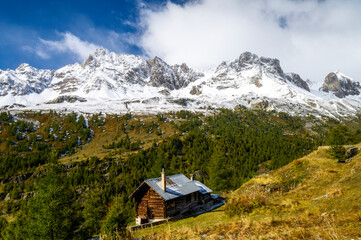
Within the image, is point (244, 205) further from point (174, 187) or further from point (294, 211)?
point (174, 187)

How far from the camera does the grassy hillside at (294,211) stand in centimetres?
863

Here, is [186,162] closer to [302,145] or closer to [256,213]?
[302,145]

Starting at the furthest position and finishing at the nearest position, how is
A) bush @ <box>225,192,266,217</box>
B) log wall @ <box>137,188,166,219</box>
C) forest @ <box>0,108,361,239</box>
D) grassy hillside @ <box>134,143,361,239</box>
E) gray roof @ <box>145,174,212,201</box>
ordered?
gray roof @ <box>145,174,212,201</box> → log wall @ <box>137,188,166,219</box> → forest @ <box>0,108,361,239</box> → bush @ <box>225,192,266,217</box> → grassy hillside @ <box>134,143,361,239</box>

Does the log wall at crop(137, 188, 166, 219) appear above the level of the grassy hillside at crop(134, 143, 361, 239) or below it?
below

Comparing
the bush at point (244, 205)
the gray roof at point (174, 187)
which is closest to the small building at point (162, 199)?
the gray roof at point (174, 187)

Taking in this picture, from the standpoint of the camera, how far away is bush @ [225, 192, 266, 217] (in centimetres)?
A: 1852

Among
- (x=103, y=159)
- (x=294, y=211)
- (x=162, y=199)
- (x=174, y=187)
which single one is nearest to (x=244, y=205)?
(x=294, y=211)

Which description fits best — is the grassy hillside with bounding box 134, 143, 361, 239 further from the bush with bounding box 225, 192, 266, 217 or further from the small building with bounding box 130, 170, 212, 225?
the small building with bounding box 130, 170, 212, 225

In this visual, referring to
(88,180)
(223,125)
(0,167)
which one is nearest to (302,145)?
(223,125)

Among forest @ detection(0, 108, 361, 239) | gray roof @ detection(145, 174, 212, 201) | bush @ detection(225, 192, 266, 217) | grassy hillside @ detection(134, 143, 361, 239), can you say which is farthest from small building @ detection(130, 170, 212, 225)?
bush @ detection(225, 192, 266, 217)

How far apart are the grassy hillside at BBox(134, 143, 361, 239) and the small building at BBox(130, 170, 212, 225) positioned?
14.4m

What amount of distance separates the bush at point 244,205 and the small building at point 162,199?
19374 mm

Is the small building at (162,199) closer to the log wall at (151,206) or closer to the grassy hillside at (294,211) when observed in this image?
the log wall at (151,206)

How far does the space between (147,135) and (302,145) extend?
114835mm
